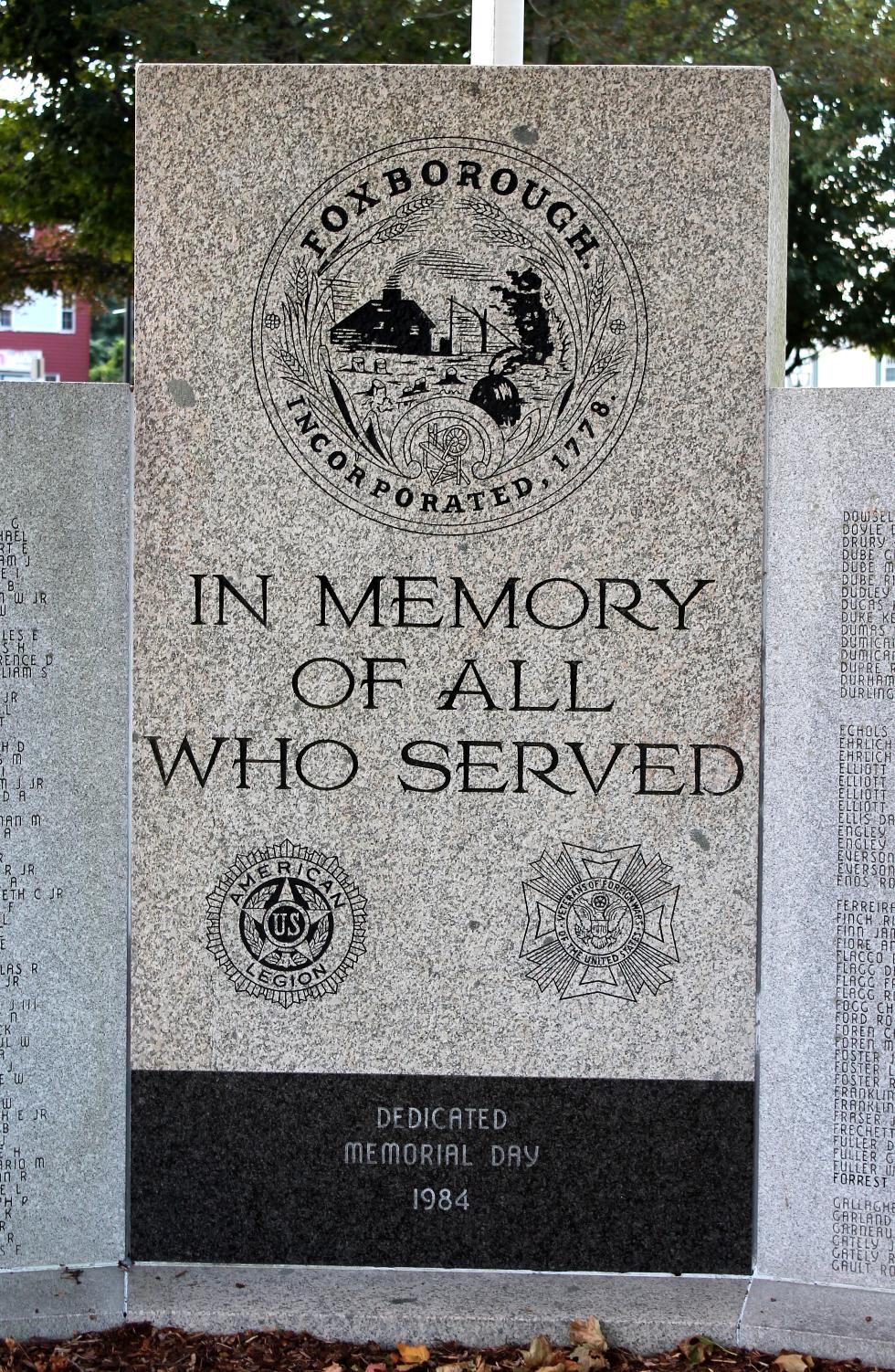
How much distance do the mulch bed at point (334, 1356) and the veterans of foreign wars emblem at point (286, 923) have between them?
0.80m

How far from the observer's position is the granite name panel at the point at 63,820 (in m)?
3.60

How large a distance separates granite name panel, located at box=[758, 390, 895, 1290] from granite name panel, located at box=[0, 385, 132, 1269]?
5.37 feet

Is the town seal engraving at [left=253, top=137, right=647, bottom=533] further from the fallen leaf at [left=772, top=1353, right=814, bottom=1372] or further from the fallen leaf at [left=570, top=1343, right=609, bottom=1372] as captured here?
the fallen leaf at [left=772, top=1353, right=814, bottom=1372]

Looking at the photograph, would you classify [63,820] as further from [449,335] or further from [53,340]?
[53,340]

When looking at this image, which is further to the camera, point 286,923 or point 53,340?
point 53,340

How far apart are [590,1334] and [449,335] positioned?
7.89ft

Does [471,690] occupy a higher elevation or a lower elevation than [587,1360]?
higher

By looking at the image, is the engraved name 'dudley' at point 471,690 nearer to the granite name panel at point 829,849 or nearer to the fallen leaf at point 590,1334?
the granite name panel at point 829,849

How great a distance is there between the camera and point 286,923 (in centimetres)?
366

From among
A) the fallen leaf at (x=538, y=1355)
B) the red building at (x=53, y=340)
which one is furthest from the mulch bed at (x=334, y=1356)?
the red building at (x=53, y=340)

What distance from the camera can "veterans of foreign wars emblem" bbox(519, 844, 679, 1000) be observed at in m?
3.64

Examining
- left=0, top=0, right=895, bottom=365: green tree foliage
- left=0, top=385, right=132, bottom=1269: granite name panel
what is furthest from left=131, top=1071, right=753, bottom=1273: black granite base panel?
left=0, top=0, right=895, bottom=365: green tree foliage

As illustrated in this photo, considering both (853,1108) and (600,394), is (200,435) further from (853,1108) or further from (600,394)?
(853,1108)

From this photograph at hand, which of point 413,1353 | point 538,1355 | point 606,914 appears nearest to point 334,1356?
point 413,1353
